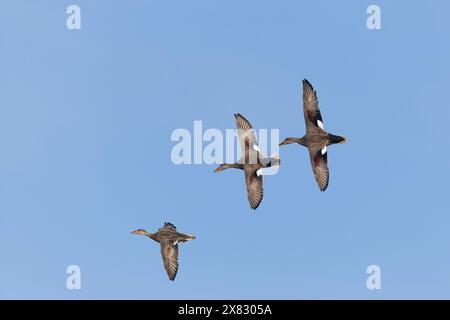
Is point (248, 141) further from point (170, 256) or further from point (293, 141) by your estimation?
point (170, 256)

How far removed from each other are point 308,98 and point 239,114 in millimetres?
4141

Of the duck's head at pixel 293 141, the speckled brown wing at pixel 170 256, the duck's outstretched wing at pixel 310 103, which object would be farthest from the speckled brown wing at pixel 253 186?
the speckled brown wing at pixel 170 256

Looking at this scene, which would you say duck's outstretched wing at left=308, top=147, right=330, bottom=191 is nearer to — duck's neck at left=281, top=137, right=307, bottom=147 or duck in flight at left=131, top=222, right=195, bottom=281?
duck's neck at left=281, top=137, right=307, bottom=147

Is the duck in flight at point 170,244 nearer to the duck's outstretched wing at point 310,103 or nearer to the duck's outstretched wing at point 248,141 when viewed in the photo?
the duck's outstretched wing at point 248,141

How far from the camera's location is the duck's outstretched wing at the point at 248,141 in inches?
1874

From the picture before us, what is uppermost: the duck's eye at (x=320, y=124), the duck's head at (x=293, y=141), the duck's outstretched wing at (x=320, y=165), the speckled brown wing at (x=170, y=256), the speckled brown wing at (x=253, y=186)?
the duck's eye at (x=320, y=124)

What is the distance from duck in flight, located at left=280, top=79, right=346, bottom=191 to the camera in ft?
152

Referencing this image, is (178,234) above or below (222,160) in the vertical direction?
below

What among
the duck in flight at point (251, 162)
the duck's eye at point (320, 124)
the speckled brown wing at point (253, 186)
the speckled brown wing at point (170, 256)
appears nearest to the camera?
the speckled brown wing at point (170, 256)

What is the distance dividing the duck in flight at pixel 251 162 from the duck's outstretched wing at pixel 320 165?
1907 mm
